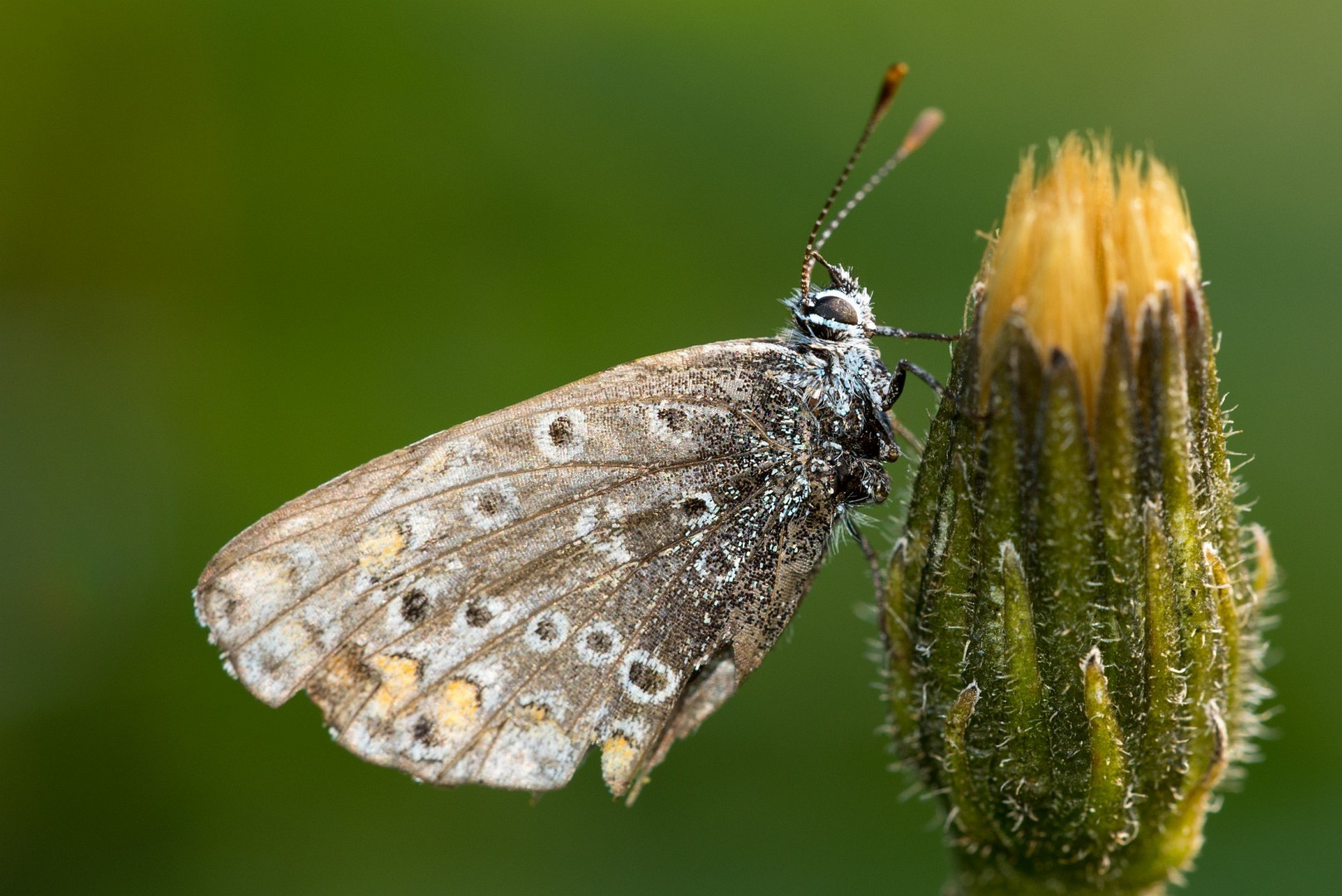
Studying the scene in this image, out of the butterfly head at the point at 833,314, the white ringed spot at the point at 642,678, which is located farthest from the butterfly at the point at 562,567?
the butterfly head at the point at 833,314

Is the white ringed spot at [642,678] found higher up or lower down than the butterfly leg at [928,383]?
lower down

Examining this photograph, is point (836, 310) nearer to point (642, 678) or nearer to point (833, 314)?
point (833, 314)

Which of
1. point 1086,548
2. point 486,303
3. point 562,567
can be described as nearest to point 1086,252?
point 1086,548

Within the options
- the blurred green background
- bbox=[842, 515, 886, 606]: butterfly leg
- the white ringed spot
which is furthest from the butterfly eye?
the blurred green background

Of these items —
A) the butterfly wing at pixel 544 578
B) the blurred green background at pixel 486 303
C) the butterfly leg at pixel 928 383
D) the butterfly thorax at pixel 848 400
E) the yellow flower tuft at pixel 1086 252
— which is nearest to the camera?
the yellow flower tuft at pixel 1086 252

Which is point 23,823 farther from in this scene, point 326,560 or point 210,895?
point 326,560

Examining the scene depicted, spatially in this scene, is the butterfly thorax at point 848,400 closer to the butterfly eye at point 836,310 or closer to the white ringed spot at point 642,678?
the butterfly eye at point 836,310

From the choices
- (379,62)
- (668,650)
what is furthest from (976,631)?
(379,62)
